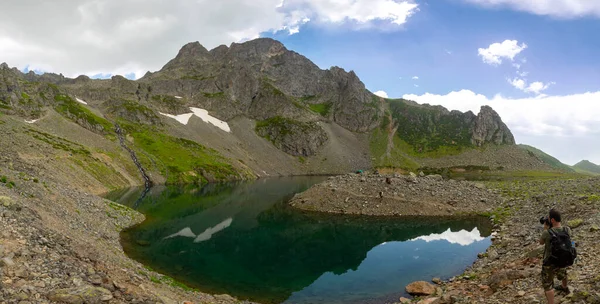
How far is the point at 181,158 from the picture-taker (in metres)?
151

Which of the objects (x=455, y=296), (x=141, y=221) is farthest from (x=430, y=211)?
(x=141, y=221)

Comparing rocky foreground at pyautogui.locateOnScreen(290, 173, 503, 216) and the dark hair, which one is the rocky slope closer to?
the dark hair

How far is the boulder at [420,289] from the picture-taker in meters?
25.1

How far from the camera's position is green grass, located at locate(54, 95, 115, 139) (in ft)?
502

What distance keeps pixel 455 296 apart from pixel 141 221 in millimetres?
49379

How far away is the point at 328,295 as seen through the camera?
26844 millimetres

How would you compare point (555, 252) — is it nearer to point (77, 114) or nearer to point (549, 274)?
point (549, 274)

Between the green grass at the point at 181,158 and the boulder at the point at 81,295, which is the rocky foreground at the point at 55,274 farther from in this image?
the green grass at the point at 181,158

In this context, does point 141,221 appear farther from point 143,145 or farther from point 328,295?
point 143,145

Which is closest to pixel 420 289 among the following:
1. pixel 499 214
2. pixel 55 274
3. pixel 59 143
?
pixel 55 274

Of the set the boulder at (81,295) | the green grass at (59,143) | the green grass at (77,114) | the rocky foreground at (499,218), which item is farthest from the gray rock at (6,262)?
the green grass at (77,114)

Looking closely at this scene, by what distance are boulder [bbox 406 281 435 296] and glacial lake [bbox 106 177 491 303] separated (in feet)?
3.62

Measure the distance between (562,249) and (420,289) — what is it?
49.2 ft

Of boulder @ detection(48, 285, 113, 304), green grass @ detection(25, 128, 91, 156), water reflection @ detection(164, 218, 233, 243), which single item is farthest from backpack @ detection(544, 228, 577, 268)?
green grass @ detection(25, 128, 91, 156)
